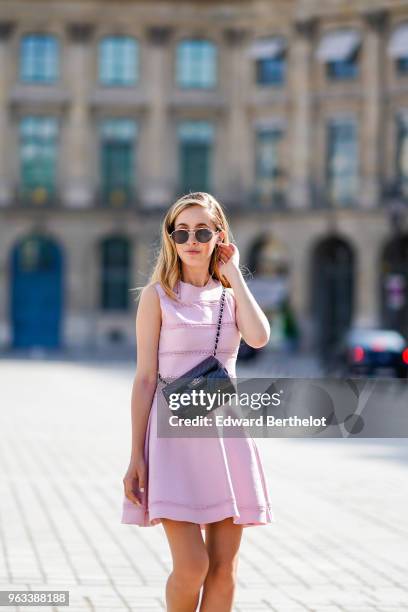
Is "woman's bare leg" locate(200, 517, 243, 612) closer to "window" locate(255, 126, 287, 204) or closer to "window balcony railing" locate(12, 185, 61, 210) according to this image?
"window" locate(255, 126, 287, 204)

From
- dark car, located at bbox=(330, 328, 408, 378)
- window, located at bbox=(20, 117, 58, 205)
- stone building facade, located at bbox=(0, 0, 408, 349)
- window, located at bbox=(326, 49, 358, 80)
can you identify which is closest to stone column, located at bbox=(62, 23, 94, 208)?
stone building facade, located at bbox=(0, 0, 408, 349)

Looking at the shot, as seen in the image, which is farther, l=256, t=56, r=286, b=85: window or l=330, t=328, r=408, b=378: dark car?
l=256, t=56, r=286, b=85: window

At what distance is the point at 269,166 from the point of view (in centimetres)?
5694

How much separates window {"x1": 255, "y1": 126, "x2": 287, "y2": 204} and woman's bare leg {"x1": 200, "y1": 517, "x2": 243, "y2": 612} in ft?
168

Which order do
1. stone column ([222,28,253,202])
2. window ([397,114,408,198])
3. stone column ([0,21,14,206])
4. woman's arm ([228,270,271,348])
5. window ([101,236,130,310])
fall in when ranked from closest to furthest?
woman's arm ([228,270,271,348]), window ([397,114,408,198]), stone column ([222,28,253,202]), stone column ([0,21,14,206]), window ([101,236,130,310])

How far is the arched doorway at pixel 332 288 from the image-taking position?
5528cm

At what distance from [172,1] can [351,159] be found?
35.0 feet

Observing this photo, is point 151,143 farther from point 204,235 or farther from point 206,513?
point 206,513

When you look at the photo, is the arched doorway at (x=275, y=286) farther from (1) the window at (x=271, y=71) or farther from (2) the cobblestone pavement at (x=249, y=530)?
(2) the cobblestone pavement at (x=249, y=530)

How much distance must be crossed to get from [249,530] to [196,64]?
162 ft

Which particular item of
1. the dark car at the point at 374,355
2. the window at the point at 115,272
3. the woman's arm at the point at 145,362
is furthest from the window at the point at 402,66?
the woman's arm at the point at 145,362

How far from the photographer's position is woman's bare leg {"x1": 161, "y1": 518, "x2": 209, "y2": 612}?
5254 millimetres

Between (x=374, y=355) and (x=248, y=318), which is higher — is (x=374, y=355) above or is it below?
below

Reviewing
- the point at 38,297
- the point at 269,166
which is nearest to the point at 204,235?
the point at 269,166
